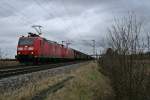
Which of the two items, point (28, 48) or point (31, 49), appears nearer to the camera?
point (31, 49)

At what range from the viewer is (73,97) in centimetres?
1370

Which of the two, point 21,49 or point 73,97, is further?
point 21,49

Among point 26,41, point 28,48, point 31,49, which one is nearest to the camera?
point 31,49

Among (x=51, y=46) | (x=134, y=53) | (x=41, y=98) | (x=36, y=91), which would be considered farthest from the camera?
(x=51, y=46)

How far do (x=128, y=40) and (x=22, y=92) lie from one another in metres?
5.19

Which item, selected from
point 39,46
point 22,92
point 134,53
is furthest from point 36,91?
point 39,46

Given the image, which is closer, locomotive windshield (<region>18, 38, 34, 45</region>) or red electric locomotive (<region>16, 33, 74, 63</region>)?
red electric locomotive (<region>16, 33, 74, 63</region>)

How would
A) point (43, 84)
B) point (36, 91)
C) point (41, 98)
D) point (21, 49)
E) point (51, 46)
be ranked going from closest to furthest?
point (41, 98), point (36, 91), point (43, 84), point (21, 49), point (51, 46)

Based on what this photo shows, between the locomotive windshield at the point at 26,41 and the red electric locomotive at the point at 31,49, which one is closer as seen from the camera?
the red electric locomotive at the point at 31,49

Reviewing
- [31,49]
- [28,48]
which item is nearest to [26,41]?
[28,48]

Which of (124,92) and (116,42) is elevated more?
(116,42)

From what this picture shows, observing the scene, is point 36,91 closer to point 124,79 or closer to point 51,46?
point 124,79

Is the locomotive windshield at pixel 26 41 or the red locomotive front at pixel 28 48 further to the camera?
the locomotive windshield at pixel 26 41

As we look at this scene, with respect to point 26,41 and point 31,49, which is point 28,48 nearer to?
point 31,49
